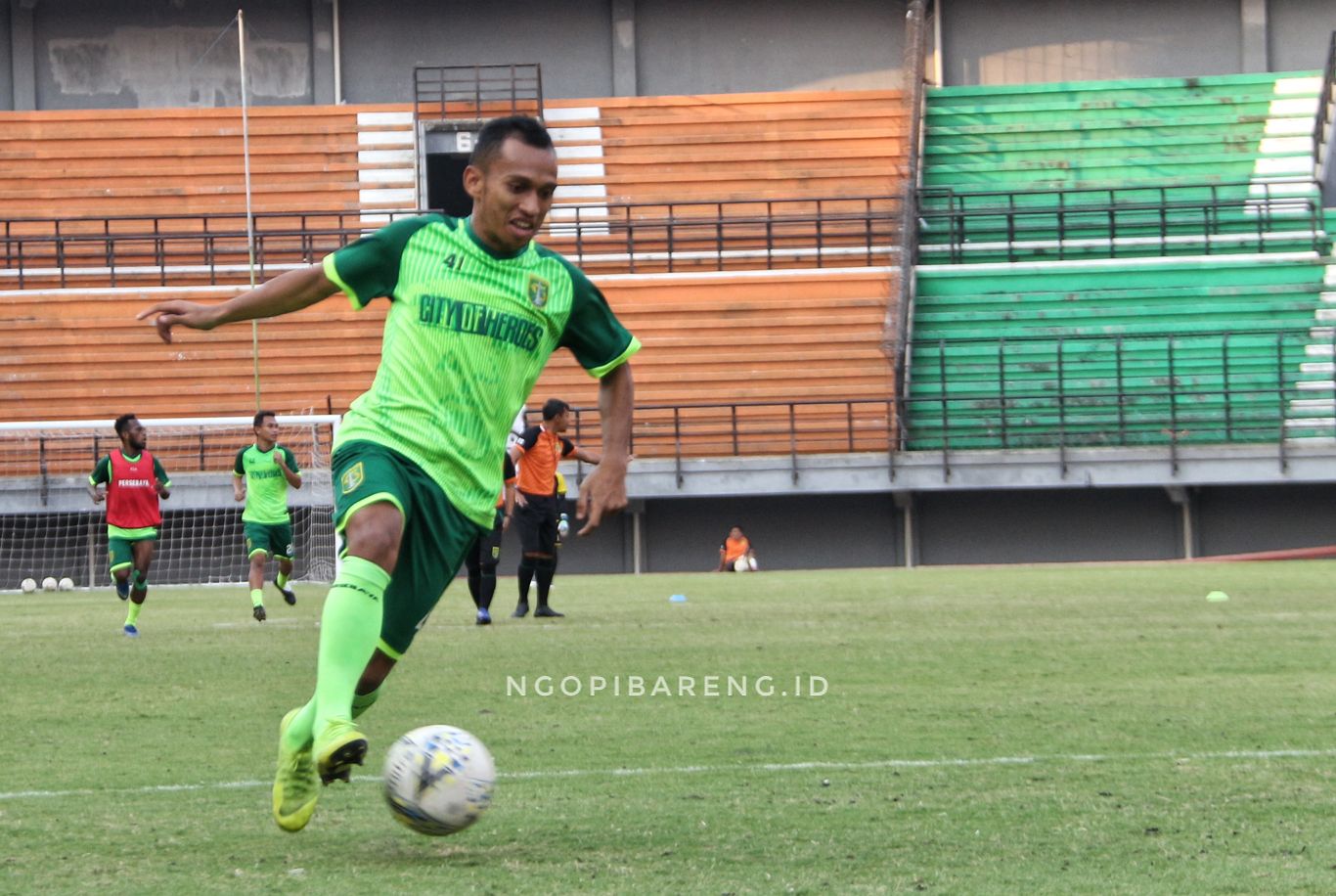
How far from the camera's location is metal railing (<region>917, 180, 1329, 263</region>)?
31.5 m

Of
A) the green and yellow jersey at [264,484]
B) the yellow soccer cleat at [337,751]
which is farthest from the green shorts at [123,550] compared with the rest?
the yellow soccer cleat at [337,751]

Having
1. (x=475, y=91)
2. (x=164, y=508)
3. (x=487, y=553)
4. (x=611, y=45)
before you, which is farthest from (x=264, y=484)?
(x=611, y=45)

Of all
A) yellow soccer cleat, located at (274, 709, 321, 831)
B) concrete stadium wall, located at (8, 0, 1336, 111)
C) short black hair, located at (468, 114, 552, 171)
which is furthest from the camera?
concrete stadium wall, located at (8, 0, 1336, 111)

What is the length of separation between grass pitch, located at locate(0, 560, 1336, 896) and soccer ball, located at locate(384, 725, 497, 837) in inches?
5.9

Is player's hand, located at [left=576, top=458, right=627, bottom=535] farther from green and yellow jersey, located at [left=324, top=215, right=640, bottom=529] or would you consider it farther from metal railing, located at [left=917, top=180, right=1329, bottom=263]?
metal railing, located at [left=917, top=180, right=1329, bottom=263]

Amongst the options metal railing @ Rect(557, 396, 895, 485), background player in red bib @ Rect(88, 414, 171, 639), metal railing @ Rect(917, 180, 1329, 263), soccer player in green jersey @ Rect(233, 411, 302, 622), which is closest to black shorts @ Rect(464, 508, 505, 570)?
soccer player in green jersey @ Rect(233, 411, 302, 622)

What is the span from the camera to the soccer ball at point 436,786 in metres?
4.84

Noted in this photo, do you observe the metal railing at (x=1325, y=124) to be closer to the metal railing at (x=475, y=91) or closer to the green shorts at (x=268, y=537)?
the metal railing at (x=475, y=91)

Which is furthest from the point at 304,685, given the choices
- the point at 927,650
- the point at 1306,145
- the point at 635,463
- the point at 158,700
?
the point at 1306,145

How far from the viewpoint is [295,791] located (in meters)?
5.11

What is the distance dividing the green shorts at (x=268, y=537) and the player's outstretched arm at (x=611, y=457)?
41.1 ft

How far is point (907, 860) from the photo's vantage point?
16.1 feet

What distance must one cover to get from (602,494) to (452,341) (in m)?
0.70

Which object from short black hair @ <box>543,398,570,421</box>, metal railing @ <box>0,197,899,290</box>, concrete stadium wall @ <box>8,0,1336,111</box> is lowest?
short black hair @ <box>543,398,570,421</box>
